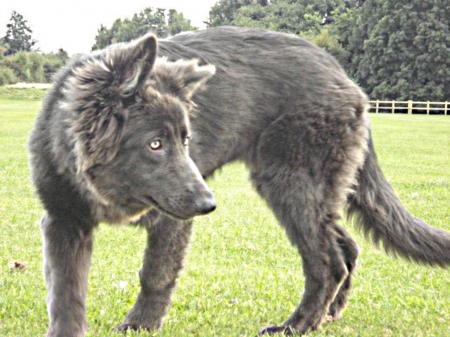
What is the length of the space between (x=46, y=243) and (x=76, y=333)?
1.90ft

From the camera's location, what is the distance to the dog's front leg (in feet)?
12.2

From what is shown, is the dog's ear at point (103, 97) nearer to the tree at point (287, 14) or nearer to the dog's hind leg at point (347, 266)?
the dog's hind leg at point (347, 266)

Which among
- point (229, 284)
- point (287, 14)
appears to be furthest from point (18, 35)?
point (229, 284)

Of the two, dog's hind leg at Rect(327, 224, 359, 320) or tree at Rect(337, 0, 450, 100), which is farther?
tree at Rect(337, 0, 450, 100)

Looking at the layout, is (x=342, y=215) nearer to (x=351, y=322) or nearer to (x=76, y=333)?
(x=351, y=322)

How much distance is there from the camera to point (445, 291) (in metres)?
5.14

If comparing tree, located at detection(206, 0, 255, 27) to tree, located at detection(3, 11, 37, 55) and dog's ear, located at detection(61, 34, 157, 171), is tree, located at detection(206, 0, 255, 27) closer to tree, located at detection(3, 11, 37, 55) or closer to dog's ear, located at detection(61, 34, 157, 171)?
tree, located at detection(3, 11, 37, 55)

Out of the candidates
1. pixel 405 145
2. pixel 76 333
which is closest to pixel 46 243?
pixel 76 333

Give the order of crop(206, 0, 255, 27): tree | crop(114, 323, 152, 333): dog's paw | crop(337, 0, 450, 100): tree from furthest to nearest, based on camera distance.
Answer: crop(206, 0, 255, 27): tree < crop(337, 0, 450, 100): tree < crop(114, 323, 152, 333): dog's paw

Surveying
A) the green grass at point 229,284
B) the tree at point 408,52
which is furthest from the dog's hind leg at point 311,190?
the tree at point 408,52

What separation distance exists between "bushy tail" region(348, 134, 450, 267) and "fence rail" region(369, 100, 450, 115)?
162 feet

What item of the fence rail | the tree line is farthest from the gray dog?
the tree line

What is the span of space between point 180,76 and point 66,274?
1.39 m

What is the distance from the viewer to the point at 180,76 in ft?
12.3
